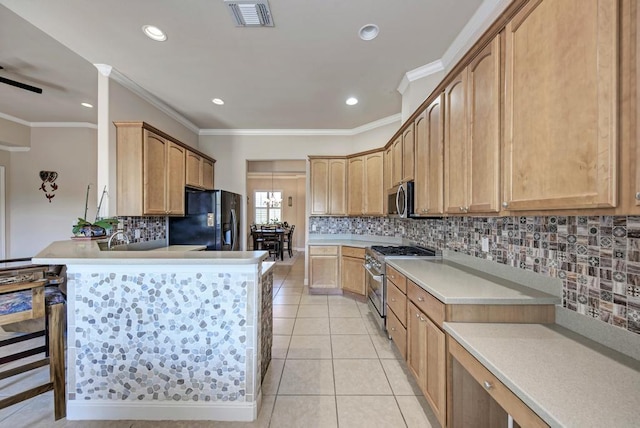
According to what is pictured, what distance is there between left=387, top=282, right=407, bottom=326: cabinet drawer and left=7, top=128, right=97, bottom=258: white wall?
517 centimetres

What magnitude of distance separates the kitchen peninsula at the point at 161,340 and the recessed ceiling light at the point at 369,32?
212 cm

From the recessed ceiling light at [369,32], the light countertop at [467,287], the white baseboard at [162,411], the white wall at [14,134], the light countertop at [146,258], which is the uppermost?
the recessed ceiling light at [369,32]

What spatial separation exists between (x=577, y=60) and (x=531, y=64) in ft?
0.80

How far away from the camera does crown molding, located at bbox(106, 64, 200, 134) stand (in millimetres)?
3008

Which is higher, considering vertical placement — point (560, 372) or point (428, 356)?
point (560, 372)

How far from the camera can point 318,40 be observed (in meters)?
2.41

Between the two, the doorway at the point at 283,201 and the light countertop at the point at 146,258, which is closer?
the light countertop at the point at 146,258

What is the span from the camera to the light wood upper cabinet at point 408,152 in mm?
2740

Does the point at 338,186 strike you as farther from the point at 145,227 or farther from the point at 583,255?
the point at 583,255

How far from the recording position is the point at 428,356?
170cm

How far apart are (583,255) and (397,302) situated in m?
1.39

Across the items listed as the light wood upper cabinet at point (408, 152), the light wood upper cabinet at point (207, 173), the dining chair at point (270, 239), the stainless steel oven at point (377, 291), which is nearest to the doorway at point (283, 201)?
the dining chair at point (270, 239)

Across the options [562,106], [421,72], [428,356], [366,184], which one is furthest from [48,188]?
[562,106]

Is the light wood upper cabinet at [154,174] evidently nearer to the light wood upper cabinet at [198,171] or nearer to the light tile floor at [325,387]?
the light wood upper cabinet at [198,171]
